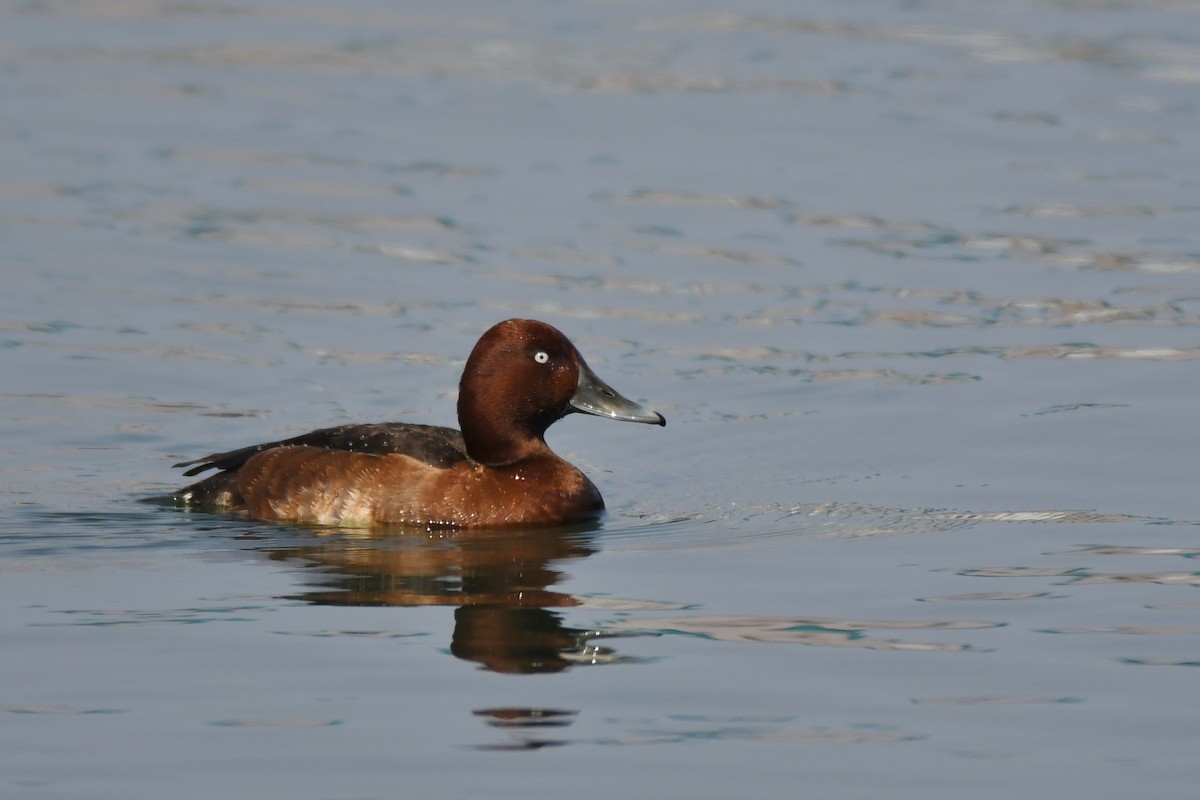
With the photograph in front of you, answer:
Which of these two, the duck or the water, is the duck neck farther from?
the water

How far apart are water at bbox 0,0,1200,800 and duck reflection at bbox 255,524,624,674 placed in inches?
1.4

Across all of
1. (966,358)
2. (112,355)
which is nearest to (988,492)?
(966,358)

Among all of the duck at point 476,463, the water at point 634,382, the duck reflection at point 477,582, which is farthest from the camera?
the duck at point 476,463

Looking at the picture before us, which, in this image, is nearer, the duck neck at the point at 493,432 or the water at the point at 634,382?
the water at the point at 634,382

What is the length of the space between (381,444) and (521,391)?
0.72 meters

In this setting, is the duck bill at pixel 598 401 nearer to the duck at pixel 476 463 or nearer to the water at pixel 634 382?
the duck at pixel 476 463

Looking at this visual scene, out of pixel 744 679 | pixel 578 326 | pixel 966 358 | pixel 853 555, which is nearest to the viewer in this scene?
pixel 744 679

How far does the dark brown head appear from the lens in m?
9.59

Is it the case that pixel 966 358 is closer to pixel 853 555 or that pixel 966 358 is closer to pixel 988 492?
pixel 988 492

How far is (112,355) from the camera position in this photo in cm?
1245

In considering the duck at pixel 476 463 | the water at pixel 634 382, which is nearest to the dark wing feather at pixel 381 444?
the duck at pixel 476 463

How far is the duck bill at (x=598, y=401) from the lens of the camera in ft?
31.8

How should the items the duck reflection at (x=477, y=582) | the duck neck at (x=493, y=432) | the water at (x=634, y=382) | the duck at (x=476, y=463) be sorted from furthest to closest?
the duck neck at (x=493, y=432), the duck at (x=476, y=463), the duck reflection at (x=477, y=582), the water at (x=634, y=382)

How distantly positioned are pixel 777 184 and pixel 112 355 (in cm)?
617
